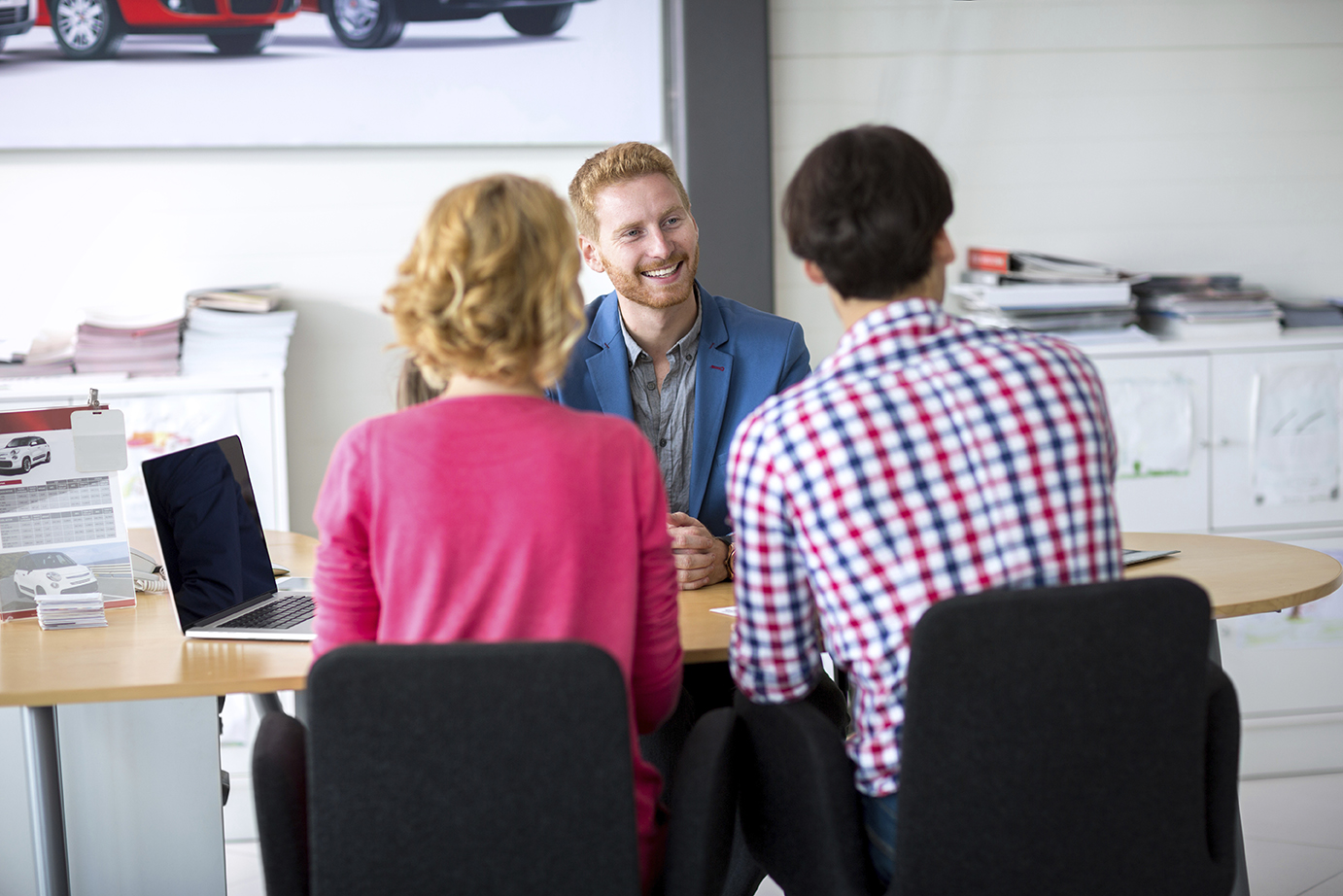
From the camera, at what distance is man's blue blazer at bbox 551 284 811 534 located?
7.20 feet

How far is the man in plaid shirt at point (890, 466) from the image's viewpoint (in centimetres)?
122

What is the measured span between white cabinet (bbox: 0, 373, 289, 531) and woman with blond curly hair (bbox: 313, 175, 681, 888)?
172 cm

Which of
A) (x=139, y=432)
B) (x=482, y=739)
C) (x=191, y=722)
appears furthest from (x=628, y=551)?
(x=139, y=432)

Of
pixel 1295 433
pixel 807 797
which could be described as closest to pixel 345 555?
pixel 807 797

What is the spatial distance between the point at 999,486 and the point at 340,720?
2.36 ft

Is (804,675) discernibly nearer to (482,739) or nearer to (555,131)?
(482,739)

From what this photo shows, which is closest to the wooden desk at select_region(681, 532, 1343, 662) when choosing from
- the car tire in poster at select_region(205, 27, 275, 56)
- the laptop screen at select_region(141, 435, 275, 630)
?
the laptop screen at select_region(141, 435, 275, 630)

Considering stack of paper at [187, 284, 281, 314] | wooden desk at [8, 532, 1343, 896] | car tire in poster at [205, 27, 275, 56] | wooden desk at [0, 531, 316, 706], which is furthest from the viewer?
car tire in poster at [205, 27, 275, 56]

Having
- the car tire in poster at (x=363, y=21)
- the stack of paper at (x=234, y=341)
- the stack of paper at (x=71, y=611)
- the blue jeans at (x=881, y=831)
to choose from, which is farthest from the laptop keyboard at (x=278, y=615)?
the car tire in poster at (x=363, y=21)

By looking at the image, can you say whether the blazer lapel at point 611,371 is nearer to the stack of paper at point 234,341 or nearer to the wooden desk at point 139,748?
the wooden desk at point 139,748

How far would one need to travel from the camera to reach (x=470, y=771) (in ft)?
3.72

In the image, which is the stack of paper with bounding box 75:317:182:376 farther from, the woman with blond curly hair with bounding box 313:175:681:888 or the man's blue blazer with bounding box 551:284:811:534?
the woman with blond curly hair with bounding box 313:175:681:888

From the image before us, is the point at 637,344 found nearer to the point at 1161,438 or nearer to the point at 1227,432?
the point at 1161,438

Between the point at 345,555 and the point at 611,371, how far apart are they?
1.01 metres
